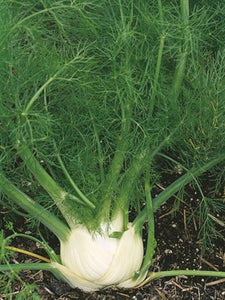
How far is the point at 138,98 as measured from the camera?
5.37 feet

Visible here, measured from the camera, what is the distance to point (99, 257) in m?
1.69

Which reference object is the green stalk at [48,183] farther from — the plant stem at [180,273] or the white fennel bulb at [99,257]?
the plant stem at [180,273]

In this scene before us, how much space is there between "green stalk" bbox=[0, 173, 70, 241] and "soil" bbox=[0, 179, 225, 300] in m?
0.17

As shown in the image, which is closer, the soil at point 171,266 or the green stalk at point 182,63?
the green stalk at point 182,63

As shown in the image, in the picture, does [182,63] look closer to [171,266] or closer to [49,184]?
[49,184]

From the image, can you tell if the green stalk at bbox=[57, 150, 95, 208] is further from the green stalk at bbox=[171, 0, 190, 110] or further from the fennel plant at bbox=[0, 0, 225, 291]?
the green stalk at bbox=[171, 0, 190, 110]

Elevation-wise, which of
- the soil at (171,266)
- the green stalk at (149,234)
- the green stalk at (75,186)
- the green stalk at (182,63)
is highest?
the green stalk at (182,63)

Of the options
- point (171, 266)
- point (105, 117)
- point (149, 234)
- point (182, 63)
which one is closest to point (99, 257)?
point (149, 234)

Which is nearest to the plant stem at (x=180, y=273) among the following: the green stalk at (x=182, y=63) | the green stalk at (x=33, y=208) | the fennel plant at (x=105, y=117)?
the fennel plant at (x=105, y=117)

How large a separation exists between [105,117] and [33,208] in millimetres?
329

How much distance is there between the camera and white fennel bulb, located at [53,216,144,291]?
169cm

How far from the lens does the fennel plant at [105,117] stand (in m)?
1.56

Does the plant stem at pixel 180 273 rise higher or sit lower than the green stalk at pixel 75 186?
lower

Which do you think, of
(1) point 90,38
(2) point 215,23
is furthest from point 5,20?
(2) point 215,23
